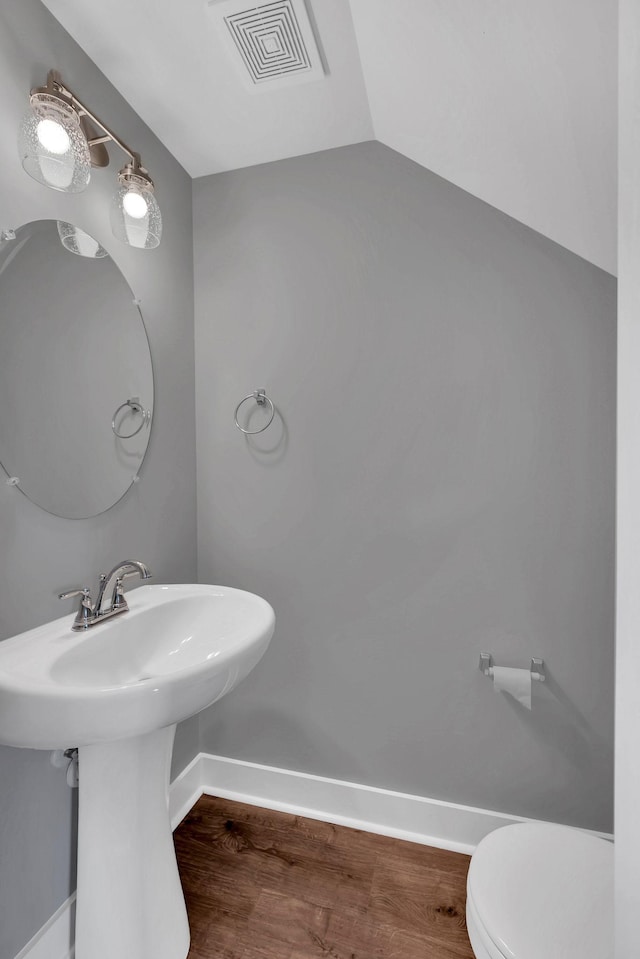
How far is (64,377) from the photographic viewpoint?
1.26 m

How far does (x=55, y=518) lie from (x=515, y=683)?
1.33m

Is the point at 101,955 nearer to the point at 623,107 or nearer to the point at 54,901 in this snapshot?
the point at 54,901

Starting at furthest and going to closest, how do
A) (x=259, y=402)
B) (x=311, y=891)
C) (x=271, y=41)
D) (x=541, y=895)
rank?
(x=259, y=402) < (x=311, y=891) < (x=271, y=41) < (x=541, y=895)

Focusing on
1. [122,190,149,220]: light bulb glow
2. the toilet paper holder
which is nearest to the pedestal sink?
the toilet paper holder

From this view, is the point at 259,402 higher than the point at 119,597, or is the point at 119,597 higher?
the point at 259,402

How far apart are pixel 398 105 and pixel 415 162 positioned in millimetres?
182

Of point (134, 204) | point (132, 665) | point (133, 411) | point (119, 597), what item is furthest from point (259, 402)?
point (132, 665)

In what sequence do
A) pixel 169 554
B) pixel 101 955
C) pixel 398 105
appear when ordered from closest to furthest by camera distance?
pixel 101 955 < pixel 398 105 < pixel 169 554

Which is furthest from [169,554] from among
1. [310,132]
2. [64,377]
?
[310,132]

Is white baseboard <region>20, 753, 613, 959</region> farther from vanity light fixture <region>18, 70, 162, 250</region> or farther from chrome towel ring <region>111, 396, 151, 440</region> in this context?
vanity light fixture <region>18, 70, 162, 250</region>

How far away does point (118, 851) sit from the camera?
109 centimetres

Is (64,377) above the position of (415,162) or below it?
below

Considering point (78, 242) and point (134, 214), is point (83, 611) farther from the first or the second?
point (134, 214)

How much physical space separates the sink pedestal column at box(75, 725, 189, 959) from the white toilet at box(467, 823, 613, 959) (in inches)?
28.5
